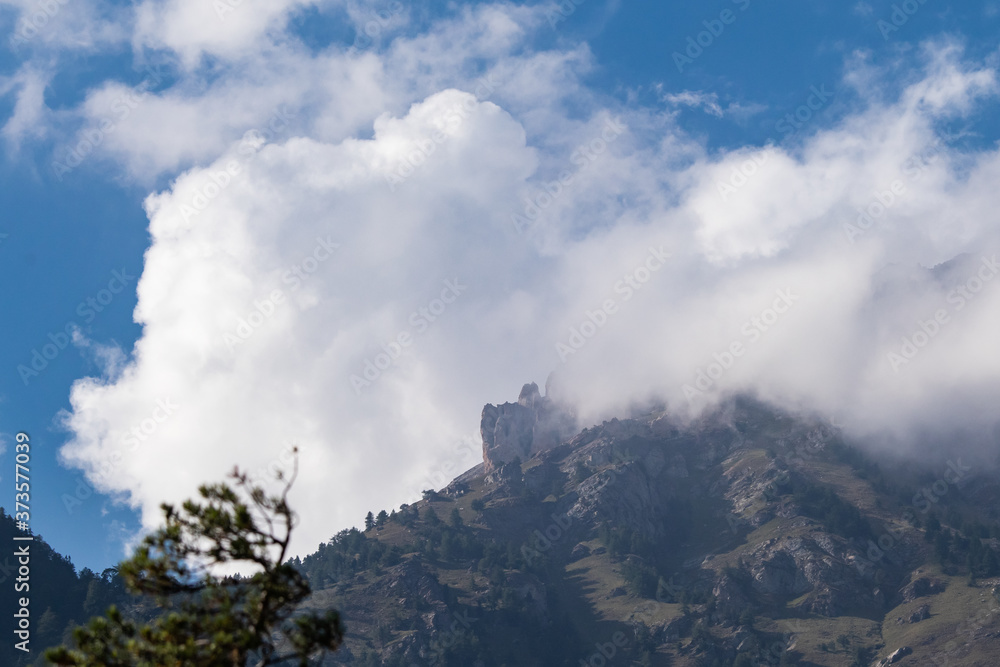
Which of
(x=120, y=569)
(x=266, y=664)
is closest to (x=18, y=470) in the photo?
(x=120, y=569)

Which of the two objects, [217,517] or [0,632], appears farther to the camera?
[0,632]

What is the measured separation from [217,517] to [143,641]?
4.60m

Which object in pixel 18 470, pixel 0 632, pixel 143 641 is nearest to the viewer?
pixel 143 641

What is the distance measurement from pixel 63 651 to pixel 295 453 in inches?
358

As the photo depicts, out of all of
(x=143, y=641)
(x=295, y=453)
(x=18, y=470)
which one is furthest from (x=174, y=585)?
(x=18, y=470)

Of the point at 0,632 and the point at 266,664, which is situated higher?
the point at 0,632

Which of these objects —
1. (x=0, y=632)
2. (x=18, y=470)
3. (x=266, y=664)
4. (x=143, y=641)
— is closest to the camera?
(x=266, y=664)

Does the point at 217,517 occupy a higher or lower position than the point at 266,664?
higher

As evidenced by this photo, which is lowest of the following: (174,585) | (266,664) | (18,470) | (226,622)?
(266,664)

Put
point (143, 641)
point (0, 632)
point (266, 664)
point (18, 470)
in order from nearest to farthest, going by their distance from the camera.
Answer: point (266, 664), point (143, 641), point (18, 470), point (0, 632)

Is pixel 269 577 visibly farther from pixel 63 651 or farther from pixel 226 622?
pixel 63 651

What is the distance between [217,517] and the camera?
2478 centimetres

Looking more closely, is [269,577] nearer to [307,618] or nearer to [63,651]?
[307,618]

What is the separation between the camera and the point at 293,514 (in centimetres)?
2498
